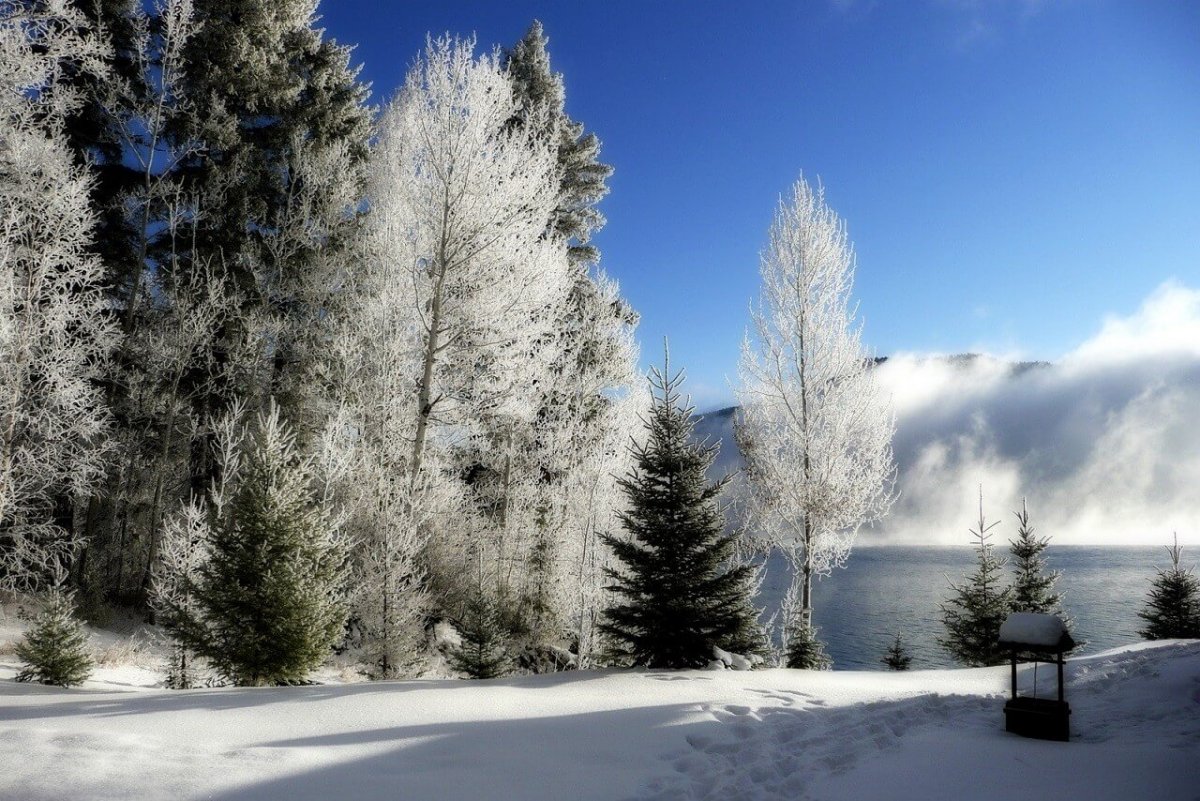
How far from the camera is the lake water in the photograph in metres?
26.7

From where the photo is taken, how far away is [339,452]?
11.4 metres

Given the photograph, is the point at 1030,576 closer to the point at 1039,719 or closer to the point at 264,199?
Result: the point at 1039,719

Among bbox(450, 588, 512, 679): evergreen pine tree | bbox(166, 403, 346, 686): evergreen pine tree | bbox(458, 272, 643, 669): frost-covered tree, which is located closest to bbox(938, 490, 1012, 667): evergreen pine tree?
bbox(458, 272, 643, 669): frost-covered tree

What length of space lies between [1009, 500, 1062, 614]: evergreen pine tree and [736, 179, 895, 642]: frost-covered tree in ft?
29.0

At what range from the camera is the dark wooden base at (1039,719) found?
18.8ft

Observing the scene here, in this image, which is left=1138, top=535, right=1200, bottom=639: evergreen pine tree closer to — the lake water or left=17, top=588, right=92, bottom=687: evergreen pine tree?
the lake water

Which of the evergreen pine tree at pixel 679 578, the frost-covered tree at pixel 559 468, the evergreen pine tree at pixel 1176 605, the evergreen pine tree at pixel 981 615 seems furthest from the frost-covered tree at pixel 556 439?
the evergreen pine tree at pixel 1176 605

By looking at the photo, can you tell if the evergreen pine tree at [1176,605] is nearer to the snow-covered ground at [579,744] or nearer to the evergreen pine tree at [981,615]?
the evergreen pine tree at [981,615]

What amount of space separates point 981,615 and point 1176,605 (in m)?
6.13

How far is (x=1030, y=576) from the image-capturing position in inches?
725

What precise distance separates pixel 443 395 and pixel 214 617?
178 inches

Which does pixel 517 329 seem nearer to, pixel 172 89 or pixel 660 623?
pixel 660 623

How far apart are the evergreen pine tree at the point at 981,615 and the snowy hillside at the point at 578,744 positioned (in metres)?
10.7

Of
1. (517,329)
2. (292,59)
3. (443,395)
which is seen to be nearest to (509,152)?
(517,329)
